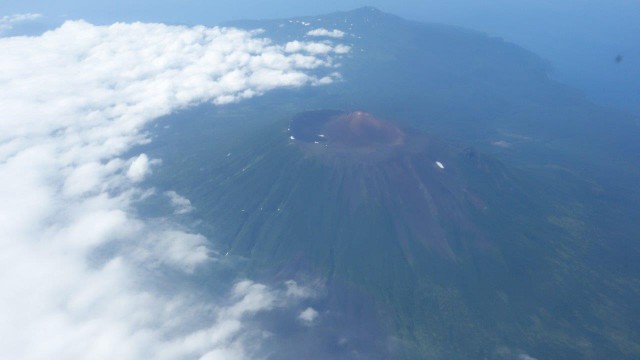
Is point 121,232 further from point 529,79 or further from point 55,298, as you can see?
point 529,79

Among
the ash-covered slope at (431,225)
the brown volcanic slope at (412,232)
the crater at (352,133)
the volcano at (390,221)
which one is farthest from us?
the crater at (352,133)

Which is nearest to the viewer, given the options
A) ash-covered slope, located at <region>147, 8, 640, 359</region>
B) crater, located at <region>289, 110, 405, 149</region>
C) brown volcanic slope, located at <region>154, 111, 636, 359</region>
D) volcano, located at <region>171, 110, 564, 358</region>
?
ash-covered slope, located at <region>147, 8, 640, 359</region>

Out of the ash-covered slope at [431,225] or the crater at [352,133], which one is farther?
the crater at [352,133]

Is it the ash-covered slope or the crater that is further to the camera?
the crater

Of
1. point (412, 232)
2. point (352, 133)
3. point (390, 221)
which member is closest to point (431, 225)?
point (412, 232)

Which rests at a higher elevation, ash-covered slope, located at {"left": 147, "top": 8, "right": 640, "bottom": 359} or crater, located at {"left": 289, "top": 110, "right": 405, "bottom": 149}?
crater, located at {"left": 289, "top": 110, "right": 405, "bottom": 149}

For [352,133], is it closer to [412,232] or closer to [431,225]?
[412,232]

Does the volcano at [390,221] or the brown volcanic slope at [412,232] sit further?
the volcano at [390,221]

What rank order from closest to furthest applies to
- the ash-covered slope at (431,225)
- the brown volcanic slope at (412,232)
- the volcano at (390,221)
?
1. the ash-covered slope at (431,225)
2. the brown volcanic slope at (412,232)
3. the volcano at (390,221)

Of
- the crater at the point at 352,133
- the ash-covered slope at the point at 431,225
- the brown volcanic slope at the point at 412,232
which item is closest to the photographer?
the ash-covered slope at the point at 431,225

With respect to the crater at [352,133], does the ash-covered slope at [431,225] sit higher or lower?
lower

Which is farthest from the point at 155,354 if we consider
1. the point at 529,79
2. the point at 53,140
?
the point at 529,79
